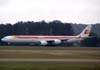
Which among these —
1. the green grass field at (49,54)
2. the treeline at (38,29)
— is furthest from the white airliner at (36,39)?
the treeline at (38,29)

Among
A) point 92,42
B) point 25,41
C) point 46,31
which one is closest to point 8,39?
point 25,41

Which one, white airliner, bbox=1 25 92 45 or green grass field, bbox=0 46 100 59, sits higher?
white airliner, bbox=1 25 92 45

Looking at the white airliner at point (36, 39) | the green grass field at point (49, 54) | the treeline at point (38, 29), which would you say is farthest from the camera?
the treeline at point (38, 29)

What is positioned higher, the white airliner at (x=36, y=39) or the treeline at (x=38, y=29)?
the treeline at (x=38, y=29)

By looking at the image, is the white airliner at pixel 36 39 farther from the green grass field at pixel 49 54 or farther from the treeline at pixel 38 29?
the treeline at pixel 38 29

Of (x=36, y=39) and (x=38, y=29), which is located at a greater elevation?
(x=38, y=29)

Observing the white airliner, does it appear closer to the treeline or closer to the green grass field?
the green grass field

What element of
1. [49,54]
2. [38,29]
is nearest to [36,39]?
[38,29]

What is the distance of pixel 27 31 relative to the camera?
130 meters

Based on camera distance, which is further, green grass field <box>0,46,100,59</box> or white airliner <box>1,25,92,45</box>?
white airliner <box>1,25,92,45</box>

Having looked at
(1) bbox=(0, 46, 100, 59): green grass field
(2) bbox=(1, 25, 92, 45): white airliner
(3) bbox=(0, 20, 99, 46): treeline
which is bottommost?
(1) bbox=(0, 46, 100, 59): green grass field

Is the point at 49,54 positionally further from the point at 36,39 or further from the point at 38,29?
the point at 38,29

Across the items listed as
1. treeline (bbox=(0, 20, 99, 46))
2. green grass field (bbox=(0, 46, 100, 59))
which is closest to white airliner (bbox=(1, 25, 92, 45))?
green grass field (bbox=(0, 46, 100, 59))

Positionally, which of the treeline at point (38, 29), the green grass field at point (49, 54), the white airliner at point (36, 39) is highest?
the treeline at point (38, 29)
